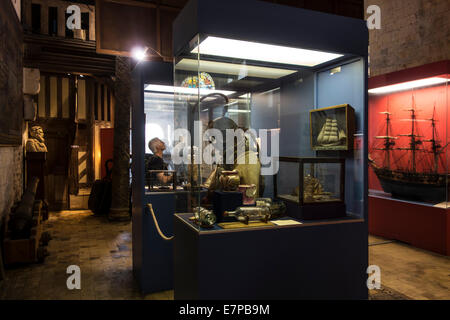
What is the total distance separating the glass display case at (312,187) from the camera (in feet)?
7.98

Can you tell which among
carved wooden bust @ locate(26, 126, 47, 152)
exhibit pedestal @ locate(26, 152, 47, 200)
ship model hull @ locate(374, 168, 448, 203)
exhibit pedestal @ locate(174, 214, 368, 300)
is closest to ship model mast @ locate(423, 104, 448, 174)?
ship model hull @ locate(374, 168, 448, 203)

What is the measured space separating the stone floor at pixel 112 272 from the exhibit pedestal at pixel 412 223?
0.52 feet

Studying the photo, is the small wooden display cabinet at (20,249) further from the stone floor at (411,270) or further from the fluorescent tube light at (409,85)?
the fluorescent tube light at (409,85)

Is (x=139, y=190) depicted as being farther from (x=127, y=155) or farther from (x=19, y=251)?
(x=127, y=155)

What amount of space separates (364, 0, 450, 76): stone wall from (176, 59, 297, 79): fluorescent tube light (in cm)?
535

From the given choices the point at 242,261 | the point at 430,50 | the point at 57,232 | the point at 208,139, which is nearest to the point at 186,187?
the point at 208,139

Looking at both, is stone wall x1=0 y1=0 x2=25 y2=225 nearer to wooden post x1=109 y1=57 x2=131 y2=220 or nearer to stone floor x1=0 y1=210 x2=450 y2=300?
stone floor x1=0 y1=210 x2=450 y2=300

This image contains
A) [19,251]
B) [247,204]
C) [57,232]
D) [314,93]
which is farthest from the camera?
[57,232]

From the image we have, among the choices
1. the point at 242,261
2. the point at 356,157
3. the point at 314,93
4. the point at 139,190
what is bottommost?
the point at 242,261

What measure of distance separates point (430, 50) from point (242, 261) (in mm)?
6582

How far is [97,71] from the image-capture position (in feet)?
30.8

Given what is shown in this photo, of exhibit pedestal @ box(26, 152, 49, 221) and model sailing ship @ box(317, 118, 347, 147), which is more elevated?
model sailing ship @ box(317, 118, 347, 147)

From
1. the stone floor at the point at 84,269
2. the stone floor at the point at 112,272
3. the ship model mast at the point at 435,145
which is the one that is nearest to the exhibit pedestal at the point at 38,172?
the stone floor at the point at 84,269

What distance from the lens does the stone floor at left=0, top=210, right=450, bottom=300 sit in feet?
12.3
